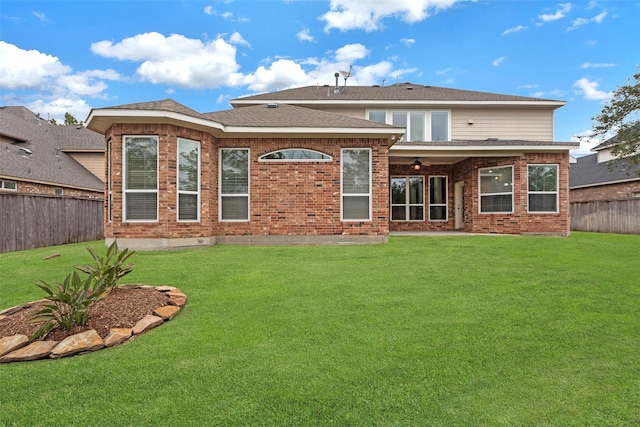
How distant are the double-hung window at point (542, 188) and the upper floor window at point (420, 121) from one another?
3553 mm

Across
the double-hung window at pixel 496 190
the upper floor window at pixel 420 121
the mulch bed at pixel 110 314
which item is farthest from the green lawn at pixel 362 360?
the upper floor window at pixel 420 121

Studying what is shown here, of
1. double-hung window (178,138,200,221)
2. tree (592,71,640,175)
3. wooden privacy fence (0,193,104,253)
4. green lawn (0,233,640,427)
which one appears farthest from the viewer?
wooden privacy fence (0,193,104,253)

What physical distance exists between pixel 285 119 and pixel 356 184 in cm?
283

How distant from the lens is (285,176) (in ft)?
31.6

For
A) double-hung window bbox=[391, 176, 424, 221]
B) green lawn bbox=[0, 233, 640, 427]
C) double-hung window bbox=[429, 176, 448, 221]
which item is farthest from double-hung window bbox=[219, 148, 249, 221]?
double-hung window bbox=[429, 176, 448, 221]

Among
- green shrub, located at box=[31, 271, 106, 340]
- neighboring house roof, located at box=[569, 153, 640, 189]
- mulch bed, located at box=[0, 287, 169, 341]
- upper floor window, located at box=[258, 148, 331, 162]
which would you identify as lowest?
mulch bed, located at box=[0, 287, 169, 341]

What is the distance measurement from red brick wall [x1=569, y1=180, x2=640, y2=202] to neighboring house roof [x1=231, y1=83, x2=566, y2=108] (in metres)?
A: 6.97

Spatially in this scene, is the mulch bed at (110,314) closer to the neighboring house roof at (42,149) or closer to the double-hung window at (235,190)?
the double-hung window at (235,190)

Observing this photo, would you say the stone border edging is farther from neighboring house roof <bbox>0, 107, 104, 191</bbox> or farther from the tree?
neighboring house roof <bbox>0, 107, 104, 191</bbox>

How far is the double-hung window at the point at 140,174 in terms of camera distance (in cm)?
831

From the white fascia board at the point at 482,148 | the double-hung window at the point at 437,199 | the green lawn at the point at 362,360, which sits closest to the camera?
the green lawn at the point at 362,360

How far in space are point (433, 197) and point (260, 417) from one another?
13.7 metres

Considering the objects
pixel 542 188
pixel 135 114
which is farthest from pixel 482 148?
pixel 135 114

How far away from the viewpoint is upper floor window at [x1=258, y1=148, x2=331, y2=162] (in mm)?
9672
